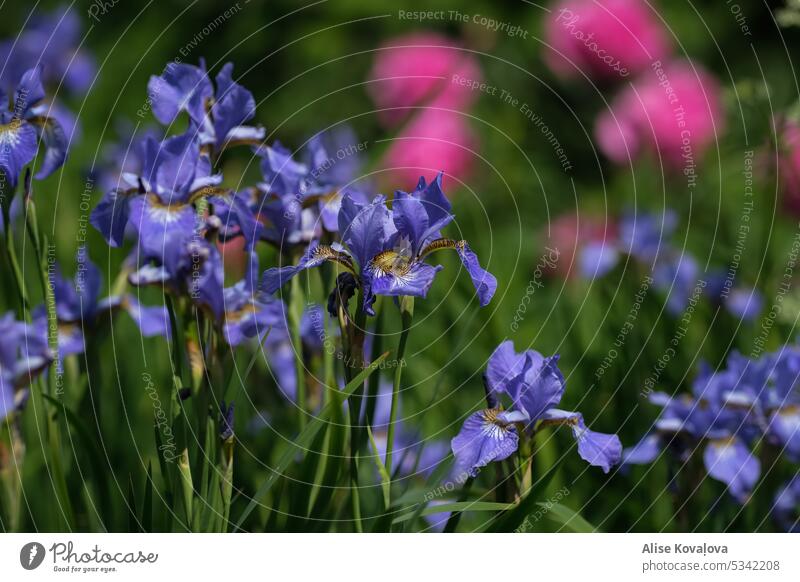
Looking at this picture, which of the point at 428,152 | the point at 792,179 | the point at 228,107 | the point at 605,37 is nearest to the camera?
the point at 228,107

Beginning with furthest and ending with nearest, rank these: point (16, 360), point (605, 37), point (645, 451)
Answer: point (605, 37)
point (645, 451)
point (16, 360)

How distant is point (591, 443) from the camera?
83 cm

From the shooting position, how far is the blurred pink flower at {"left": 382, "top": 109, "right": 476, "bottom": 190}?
2.19 metres

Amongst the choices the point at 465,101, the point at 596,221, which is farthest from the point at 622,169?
the point at 465,101

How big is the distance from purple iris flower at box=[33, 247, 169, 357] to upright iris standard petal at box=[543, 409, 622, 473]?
0.51 metres

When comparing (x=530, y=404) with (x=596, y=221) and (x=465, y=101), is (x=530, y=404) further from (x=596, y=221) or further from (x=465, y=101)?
(x=465, y=101)

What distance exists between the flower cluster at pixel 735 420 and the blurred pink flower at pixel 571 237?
3.35ft

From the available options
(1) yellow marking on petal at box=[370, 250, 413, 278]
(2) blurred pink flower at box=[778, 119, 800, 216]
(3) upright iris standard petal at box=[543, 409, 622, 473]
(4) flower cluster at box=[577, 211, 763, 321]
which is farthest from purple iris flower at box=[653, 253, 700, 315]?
(1) yellow marking on petal at box=[370, 250, 413, 278]

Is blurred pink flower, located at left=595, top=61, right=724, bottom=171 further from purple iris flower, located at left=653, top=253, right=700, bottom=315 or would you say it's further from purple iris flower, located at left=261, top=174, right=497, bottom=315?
purple iris flower, located at left=261, top=174, right=497, bottom=315

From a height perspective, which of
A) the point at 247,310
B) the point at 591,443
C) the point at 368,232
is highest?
the point at 368,232

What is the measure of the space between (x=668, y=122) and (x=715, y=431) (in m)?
1.48

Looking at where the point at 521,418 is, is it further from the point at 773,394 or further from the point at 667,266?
the point at 667,266

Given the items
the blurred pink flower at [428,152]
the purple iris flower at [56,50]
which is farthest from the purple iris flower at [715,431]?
the purple iris flower at [56,50]

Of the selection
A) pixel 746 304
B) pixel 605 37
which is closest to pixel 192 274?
pixel 746 304
